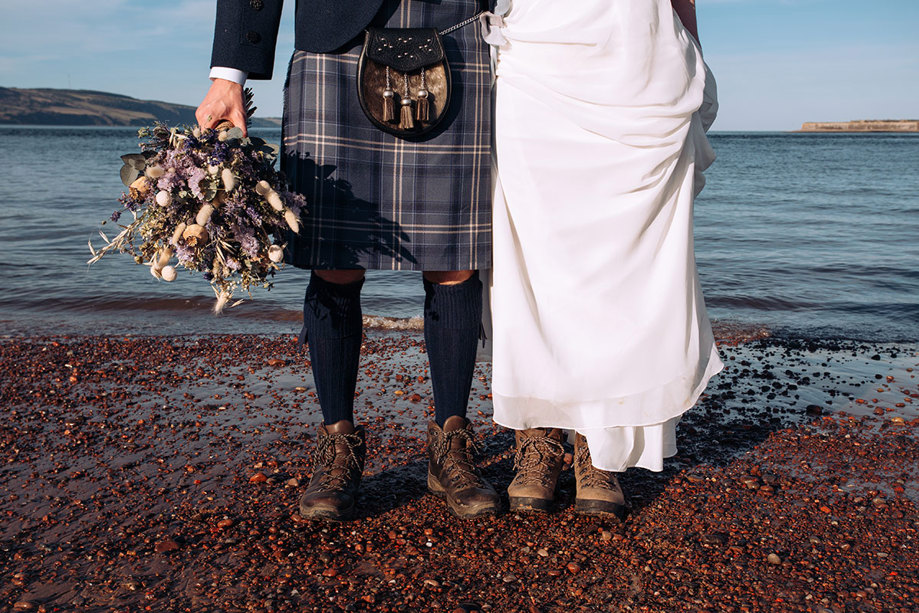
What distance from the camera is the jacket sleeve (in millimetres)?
2088

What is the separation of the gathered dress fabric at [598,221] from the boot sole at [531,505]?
0.23 meters

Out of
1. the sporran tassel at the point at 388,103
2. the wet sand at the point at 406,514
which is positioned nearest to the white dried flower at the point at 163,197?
the sporran tassel at the point at 388,103

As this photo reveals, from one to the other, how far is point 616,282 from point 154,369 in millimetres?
2978

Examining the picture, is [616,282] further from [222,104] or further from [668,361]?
[222,104]

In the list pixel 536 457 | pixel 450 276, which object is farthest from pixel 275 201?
pixel 536 457

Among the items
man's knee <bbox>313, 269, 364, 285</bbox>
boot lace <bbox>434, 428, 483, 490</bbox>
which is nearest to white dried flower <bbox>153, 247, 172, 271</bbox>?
man's knee <bbox>313, 269, 364, 285</bbox>

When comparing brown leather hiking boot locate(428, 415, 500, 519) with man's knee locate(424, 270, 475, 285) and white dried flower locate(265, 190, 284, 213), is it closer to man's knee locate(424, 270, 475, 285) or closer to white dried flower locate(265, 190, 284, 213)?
man's knee locate(424, 270, 475, 285)

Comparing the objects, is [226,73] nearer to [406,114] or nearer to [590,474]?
[406,114]

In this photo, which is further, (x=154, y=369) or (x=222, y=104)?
(x=154, y=369)

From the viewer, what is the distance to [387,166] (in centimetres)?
217

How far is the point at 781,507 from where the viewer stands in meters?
2.43

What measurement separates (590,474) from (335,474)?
83cm

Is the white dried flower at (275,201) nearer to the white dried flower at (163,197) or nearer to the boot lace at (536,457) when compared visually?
the white dried flower at (163,197)

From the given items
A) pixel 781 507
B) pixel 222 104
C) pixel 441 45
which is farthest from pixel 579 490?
pixel 222 104
